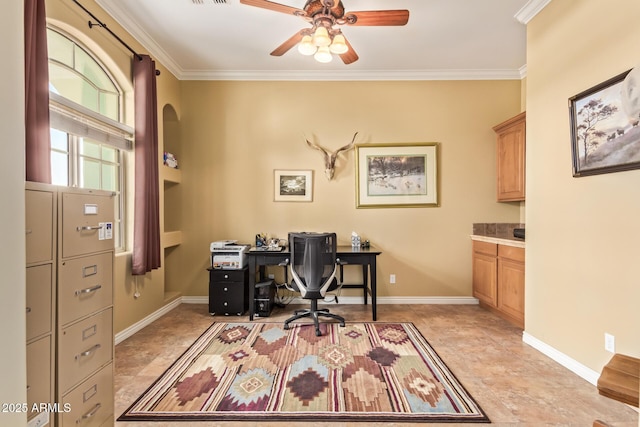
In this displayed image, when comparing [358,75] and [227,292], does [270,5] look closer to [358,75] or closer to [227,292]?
[358,75]

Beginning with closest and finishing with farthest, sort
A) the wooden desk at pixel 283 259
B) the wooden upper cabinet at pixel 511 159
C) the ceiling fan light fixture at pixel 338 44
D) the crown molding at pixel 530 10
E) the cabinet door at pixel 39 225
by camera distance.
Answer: the cabinet door at pixel 39 225, the ceiling fan light fixture at pixel 338 44, the crown molding at pixel 530 10, the wooden desk at pixel 283 259, the wooden upper cabinet at pixel 511 159

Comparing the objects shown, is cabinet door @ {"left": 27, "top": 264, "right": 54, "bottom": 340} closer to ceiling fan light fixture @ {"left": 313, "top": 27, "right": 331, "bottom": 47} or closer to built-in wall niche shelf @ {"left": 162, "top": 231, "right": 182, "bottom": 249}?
ceiling fan light fixture @ {"left": 313, "top": 27, "right": 331, "bottom": 47}

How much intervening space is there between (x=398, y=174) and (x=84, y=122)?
3446mm

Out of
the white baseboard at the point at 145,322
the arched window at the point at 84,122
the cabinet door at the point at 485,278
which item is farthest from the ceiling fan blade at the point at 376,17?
the white baseboard at the point at 145,322

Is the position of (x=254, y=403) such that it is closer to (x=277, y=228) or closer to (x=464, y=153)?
(x=277, y=228)

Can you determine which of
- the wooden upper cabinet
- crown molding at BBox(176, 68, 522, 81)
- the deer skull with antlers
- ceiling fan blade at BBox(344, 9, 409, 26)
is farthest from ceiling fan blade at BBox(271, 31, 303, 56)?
the wooden upper cabinet

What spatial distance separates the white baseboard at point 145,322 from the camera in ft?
9.33

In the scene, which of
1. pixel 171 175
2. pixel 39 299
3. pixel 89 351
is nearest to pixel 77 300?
pixel 39 299

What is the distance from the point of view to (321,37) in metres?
2.21

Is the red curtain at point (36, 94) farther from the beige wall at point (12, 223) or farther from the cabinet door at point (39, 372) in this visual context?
the cabinet door at point (39, 372)

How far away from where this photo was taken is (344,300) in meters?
3.98

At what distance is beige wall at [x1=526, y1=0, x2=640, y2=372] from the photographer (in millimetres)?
1897

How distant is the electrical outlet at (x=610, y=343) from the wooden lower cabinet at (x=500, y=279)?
3.36ft

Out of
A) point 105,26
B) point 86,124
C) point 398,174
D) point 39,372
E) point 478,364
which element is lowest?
point 478,364
